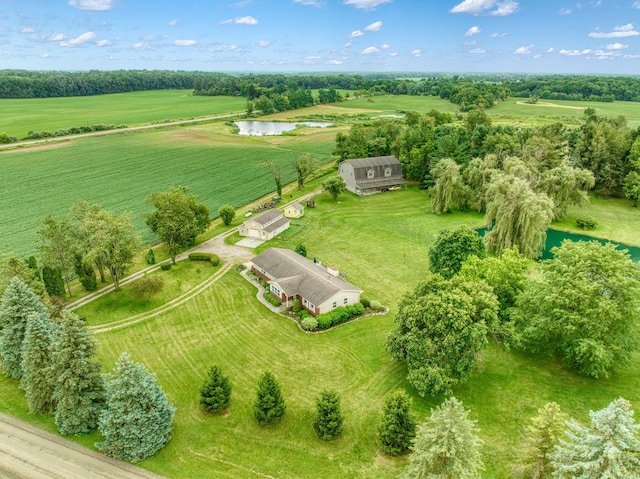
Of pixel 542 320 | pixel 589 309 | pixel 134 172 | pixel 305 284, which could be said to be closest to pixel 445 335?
pixel 542 320

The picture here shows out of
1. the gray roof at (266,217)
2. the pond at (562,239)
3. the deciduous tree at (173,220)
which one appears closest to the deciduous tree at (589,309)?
the pond at (562,239)

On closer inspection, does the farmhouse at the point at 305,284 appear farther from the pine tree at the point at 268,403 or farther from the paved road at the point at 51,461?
the paved road at the point at 51,461

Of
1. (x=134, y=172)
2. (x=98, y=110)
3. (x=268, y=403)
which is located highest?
(x=98, y=110)

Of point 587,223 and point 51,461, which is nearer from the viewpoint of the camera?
point 51,461

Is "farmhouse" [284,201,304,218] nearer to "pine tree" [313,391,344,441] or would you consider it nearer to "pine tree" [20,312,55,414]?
"pine tree" [20,312,55,414]

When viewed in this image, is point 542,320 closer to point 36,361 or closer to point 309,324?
point 309,324
